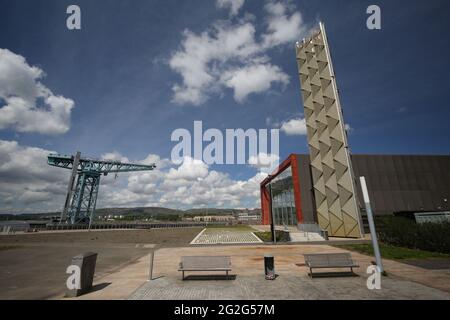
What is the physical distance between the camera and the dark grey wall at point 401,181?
32500 millimetres

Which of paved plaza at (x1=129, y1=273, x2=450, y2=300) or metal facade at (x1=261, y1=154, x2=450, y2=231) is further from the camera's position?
metal facade at (x1=261, y1=154, x2=450, y2=231)

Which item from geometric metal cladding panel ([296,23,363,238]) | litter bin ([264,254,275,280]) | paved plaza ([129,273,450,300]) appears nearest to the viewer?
paved plaza ([129,273,450,300])

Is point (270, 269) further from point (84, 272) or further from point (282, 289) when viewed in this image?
point (84, 272)

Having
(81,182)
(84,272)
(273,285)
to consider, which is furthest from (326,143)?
(81,182)

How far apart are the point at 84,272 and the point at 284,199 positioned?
3305 centimetres

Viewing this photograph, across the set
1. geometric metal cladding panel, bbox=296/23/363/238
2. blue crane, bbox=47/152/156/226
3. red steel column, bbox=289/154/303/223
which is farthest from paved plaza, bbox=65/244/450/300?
blue crane, bbox=47/152/156/226

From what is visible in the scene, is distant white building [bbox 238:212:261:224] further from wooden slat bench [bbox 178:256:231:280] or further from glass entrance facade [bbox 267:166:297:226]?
wooden slat bench [bbox 178:256:231:280]

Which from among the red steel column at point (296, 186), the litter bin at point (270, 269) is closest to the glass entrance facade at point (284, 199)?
the red steel column at point (296, 186)

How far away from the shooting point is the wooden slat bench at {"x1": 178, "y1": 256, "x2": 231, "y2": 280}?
7723 mm

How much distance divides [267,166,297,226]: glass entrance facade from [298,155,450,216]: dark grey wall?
113 inches

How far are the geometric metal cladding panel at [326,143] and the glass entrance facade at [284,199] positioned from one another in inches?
293

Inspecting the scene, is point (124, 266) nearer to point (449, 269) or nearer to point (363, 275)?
point (363, 275)

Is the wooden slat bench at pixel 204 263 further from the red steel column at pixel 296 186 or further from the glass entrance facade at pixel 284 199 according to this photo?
the glass entrance facade at pixel 284 199
